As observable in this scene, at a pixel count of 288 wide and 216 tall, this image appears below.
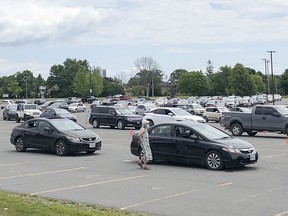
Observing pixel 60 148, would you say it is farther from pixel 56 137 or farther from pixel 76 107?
pixel 76 107

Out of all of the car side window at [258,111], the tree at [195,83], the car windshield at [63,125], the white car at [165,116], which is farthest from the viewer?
the tree at [195,83]

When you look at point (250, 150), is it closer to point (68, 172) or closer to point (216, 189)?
point (216, 189)

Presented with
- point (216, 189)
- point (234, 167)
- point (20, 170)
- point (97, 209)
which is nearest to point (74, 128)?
point (20, 170)

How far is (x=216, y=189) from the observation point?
10812 millimetres

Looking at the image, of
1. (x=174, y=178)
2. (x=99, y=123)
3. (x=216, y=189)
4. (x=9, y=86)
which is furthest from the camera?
(x=9, y=86)

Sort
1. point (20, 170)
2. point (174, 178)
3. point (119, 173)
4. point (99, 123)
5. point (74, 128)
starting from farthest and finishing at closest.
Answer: point (99, 123), point (74, 128), point (20, 170), point (119, 173), point (174, 178)

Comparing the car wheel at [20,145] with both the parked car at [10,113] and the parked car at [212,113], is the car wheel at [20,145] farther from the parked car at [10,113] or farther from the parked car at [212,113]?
the parked car at [10,113]

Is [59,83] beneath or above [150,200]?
above

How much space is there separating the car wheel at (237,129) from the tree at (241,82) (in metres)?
89.2

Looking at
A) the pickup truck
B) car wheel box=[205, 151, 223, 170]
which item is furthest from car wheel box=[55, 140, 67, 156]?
the pickup truck

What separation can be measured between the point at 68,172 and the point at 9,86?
492 ft

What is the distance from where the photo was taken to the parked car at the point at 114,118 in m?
36.0

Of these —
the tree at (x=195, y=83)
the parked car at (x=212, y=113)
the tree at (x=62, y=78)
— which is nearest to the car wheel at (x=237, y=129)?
the parked car at (x=212, y=113)

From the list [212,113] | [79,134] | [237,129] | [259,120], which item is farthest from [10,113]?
[79,134]
